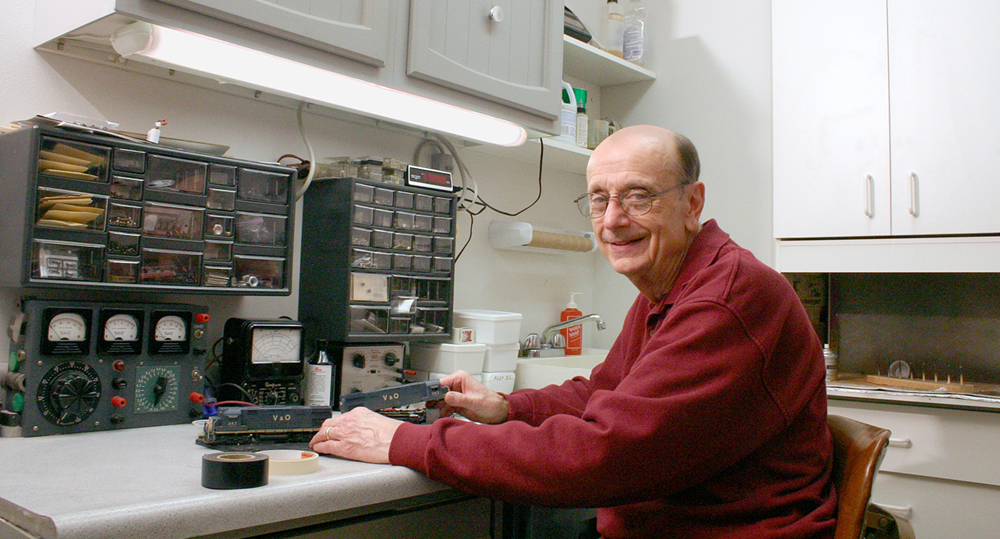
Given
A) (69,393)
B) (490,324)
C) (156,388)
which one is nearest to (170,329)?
(156,388)

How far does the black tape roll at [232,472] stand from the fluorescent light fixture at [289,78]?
0.85m

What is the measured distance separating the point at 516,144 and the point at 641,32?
3.28 ft

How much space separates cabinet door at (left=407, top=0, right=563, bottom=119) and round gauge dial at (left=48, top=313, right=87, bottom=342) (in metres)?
0.92

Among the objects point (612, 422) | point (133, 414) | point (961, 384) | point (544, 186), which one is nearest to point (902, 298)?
point (961, 384)

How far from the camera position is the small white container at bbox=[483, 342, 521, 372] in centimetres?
222

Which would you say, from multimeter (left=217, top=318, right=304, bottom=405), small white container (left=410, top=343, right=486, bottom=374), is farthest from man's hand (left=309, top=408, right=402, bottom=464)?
small white container (left=410, top=343, right=486, bottom=374)

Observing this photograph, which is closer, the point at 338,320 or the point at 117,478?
the point at 117,478

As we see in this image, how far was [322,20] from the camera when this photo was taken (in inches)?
63.8

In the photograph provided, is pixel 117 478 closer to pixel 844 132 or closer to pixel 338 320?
pixel 338 320

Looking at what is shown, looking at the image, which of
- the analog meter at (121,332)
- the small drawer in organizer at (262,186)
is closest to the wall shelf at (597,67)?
the small drawer in organizer at (262,186)

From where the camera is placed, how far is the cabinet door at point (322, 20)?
1.46m

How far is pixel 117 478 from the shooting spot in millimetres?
1107

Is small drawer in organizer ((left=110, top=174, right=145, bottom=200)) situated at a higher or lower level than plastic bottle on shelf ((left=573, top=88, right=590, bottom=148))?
lower

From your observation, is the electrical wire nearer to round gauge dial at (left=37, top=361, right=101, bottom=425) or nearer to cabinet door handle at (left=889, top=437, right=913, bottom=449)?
round gauge dial at (left=37, top=361, right=101, bottom=425)
